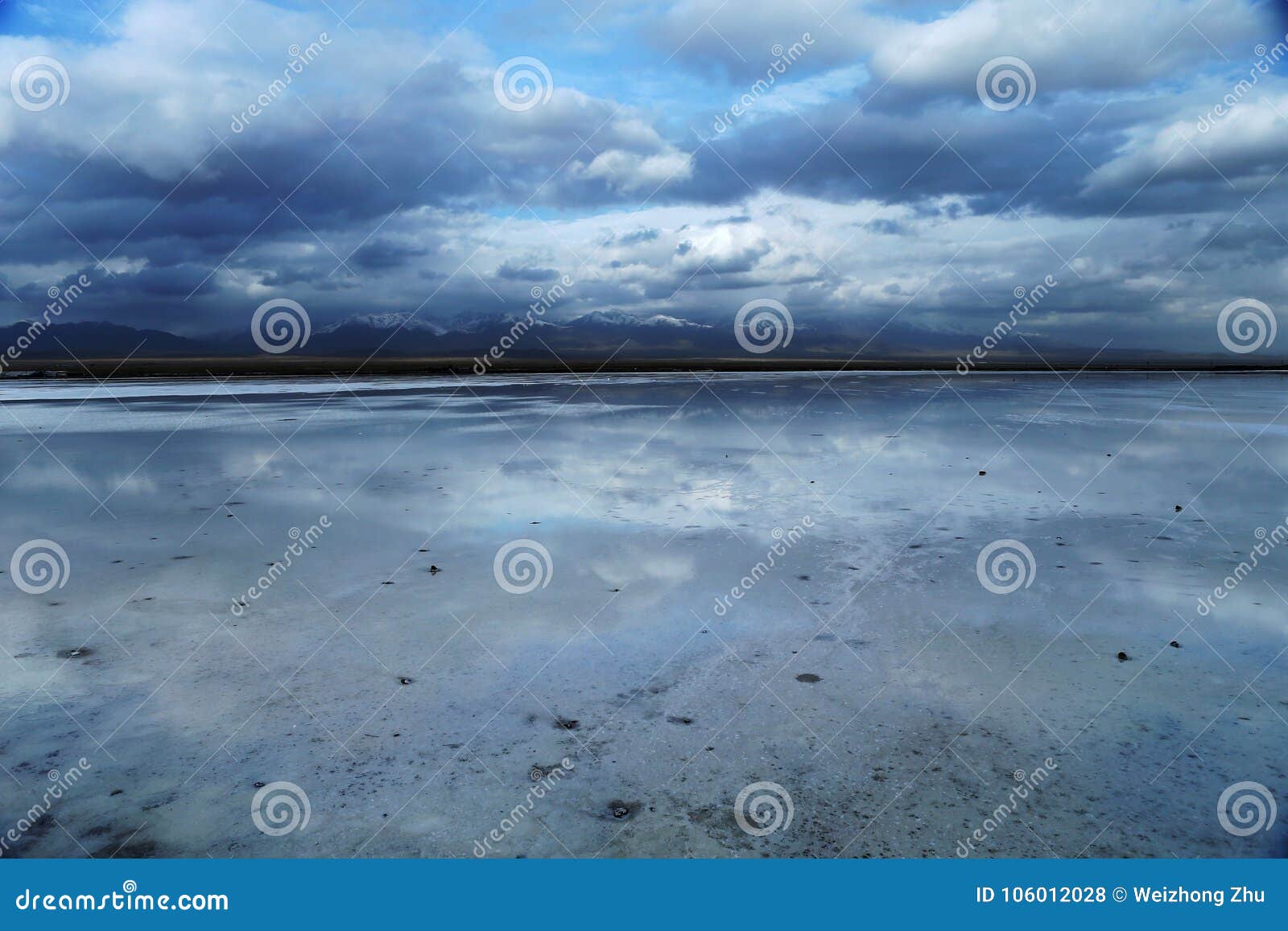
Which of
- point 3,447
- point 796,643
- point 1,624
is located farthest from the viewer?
point 3,447

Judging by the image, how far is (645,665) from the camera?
4051mm

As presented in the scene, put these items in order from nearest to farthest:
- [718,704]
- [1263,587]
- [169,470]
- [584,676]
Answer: [718,704] < [584,676] < [1263,587] < [169,470]

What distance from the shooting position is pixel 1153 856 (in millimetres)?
2637

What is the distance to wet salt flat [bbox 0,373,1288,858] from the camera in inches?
111

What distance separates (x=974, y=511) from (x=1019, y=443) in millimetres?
5857

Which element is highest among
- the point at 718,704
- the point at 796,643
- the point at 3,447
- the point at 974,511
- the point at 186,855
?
the point at 3,447

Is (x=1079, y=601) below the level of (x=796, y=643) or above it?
above

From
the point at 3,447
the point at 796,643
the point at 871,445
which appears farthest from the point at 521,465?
the point at 3,447

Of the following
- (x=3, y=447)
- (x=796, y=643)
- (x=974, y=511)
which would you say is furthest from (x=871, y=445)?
(x=3, y=447)

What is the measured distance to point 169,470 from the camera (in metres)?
10.1

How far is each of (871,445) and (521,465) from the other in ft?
18.4

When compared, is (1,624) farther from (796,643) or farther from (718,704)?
(796,643)

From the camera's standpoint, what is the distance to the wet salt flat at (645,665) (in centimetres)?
281

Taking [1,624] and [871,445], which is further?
[871,445]
